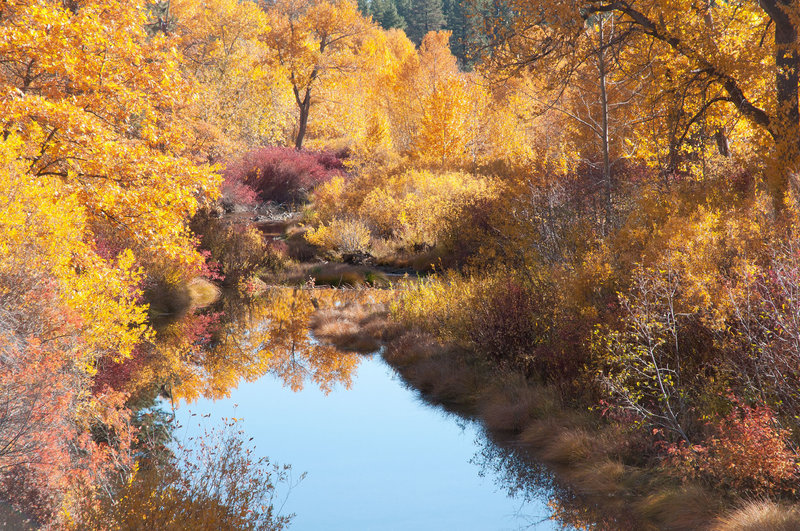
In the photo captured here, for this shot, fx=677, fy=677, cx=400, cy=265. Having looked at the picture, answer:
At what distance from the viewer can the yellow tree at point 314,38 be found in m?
→ 32.6

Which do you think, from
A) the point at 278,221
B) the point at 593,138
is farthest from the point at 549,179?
the point at 278,221

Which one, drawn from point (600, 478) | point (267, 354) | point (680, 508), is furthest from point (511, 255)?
point (680, 508)

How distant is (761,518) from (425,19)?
7339 centimetres

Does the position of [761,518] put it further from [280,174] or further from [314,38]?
[314,38]

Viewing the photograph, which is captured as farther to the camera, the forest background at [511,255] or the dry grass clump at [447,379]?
the dry grass clump at [447,379]

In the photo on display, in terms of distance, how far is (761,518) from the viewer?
497cm

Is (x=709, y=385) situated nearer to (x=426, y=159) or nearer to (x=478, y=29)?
(x=478, y=29)

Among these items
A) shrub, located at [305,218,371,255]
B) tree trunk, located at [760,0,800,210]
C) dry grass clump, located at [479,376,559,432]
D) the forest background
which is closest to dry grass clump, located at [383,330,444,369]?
the forest background

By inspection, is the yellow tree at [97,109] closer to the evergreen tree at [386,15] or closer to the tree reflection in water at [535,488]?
the tree reflection in water at [535,488]

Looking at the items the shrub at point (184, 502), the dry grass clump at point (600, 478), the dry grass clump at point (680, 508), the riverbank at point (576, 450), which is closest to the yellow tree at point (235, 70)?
the riverbank at point (576, 450)

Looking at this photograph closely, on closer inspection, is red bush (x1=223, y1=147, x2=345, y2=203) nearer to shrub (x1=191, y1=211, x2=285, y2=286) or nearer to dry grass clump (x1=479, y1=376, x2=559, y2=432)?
shrub (x1=191, y1=211, x2=285, y2=286)

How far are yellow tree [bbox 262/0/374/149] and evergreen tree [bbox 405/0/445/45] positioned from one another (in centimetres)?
3971

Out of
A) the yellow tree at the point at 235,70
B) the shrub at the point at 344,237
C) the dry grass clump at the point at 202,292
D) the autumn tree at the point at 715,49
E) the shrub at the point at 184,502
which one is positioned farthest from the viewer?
the yellow tree at the point at 235,70

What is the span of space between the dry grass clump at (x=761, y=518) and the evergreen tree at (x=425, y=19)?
71.4m
